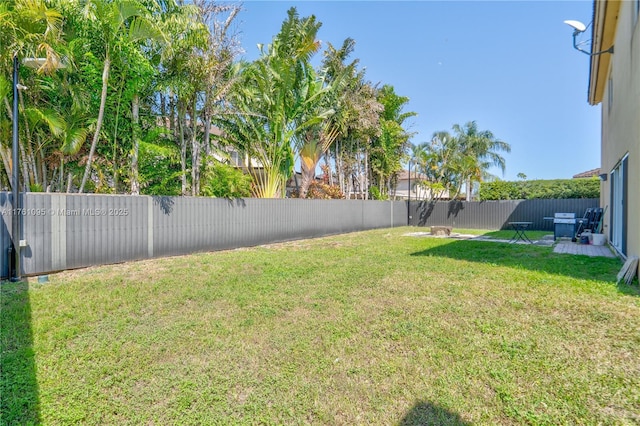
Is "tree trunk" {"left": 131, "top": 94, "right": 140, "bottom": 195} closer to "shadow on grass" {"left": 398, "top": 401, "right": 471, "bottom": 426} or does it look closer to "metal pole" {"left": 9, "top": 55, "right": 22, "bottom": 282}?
"metal pole" {"left": 9, "top": 55, "right": 22, "bottom": 282}

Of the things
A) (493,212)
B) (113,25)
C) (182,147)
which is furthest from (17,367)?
(493,212)

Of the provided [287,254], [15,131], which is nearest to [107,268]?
[15,131]

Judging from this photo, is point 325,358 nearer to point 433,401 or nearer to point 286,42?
point 433,401

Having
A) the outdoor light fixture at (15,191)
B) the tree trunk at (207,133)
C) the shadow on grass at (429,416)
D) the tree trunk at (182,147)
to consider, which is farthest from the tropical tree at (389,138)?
the shadow on grass at (429,416)

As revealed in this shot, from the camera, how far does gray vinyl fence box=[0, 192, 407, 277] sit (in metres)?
5.59

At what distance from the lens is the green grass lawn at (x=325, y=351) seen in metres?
2.25

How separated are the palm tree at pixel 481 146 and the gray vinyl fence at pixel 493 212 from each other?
4.22 meters

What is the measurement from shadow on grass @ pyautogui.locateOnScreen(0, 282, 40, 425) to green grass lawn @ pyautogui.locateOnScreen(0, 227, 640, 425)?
0.01 metres

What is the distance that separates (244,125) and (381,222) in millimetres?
8596

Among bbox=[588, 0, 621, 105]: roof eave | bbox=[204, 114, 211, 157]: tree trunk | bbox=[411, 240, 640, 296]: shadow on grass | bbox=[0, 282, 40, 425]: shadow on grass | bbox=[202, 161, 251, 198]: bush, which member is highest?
bbox=[588, 0, 621, 105]: roof eave

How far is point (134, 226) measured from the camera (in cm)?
707

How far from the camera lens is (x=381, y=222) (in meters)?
16.7

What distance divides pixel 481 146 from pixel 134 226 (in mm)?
22243

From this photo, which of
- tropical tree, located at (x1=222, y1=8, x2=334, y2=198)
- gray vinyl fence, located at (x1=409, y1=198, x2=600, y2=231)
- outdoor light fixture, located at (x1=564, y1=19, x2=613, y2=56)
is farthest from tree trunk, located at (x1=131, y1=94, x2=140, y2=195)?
gray vinyl fence, located at (x1=409, y1=198, x2=600, y2=231)
